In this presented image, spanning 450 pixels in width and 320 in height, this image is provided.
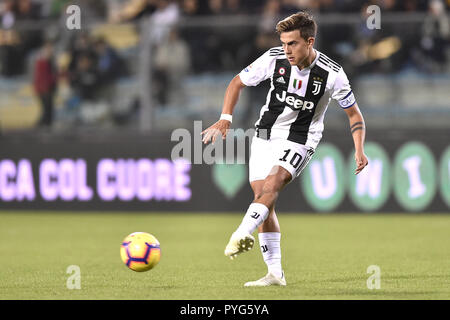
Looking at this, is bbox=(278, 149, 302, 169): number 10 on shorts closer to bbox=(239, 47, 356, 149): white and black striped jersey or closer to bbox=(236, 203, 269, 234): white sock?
bbox=(239, 47, 356, 149): white and black striped jersey

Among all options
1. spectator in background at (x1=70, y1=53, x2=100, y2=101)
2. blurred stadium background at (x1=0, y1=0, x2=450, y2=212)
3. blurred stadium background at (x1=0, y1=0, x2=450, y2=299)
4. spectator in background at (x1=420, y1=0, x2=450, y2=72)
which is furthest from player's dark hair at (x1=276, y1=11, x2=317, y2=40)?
spectator in background at (x1=70, y1=53, x2=100, y2=101)

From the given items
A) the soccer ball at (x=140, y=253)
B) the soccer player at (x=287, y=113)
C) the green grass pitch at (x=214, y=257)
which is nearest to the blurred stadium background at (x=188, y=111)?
the green grass pitch at (x=214, y=257)

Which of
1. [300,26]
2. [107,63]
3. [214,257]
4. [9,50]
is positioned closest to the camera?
[300,26]

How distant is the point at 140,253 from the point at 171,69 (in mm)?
7932

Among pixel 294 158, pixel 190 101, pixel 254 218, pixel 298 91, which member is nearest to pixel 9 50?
pixel 190 101

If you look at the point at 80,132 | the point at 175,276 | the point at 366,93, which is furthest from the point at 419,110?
the point at 175,276

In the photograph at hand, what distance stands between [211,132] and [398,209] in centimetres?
836

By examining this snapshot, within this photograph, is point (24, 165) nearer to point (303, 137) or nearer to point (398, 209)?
point (398, 209)

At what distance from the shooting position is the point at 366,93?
582 inches

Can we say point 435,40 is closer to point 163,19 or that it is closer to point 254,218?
point 163,19

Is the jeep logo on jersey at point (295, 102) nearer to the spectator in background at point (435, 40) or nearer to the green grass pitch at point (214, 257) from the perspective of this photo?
the green grass pitch at point (214, 257)

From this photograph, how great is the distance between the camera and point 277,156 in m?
7.70

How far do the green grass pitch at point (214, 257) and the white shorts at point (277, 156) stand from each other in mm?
964

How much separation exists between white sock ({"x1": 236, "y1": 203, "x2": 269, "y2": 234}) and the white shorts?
1.67 ft
